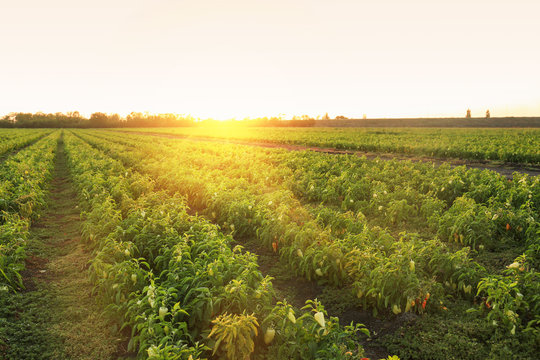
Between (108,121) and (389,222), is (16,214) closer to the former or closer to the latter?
(389,222)

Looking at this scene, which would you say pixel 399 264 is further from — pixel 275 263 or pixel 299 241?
pixel 275 263

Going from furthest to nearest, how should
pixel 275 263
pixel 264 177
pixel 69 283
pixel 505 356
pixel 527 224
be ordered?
pixel 264 177
pixel 527 224
pixel 275 263
pixel 69 283
pixel 505 356

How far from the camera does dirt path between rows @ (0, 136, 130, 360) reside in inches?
151

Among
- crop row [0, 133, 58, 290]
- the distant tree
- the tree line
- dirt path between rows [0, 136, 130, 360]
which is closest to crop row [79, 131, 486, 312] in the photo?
dirt path between rows [0, 136, 130, 360]

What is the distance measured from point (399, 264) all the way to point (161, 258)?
12.6ft

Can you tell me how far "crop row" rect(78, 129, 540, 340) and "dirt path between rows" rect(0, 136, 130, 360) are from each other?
324 centimetres

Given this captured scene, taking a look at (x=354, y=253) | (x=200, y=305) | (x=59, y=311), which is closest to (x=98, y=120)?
(x=59, y=311)

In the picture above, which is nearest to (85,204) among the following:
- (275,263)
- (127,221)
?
(127,221)

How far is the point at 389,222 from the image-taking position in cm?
825

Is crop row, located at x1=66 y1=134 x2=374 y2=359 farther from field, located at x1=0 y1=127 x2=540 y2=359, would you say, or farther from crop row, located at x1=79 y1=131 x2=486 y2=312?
crop row, located at x1=79 y1=131 x2=486 y2=312

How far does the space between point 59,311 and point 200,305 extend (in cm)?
268

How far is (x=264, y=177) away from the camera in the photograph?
1273 cm

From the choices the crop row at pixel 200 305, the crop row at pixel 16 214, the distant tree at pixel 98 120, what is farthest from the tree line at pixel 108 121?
the crop row at pixel 200 305

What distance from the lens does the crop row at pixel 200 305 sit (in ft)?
10.3
